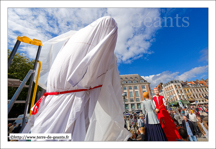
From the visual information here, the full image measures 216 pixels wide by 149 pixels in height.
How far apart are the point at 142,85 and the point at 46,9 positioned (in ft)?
84.8

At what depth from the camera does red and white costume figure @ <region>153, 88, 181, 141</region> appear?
131 centimetres

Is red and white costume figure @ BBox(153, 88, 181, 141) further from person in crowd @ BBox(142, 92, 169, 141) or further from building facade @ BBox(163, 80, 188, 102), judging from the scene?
building facade @ BBox(163, 80, 188, 102)

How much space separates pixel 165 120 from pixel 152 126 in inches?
9.8

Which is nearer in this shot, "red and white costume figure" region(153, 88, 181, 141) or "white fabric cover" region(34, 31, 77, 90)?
"white fabric cover" region(34, 31, 77, 90)

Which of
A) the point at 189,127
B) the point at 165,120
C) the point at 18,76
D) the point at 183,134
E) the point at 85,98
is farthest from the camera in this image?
the point at 18,76

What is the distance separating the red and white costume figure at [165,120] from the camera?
1310mm

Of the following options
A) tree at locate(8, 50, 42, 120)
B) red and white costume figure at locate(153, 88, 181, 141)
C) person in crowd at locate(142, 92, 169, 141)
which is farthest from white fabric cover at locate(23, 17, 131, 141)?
tree at locate(8, 50, 42, 120)

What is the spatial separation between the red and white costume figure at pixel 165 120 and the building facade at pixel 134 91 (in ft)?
70.7

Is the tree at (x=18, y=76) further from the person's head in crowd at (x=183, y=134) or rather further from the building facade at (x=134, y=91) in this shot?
the building facade at (x=134, y=91)

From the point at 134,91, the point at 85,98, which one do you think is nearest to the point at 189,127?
the point at 85,98

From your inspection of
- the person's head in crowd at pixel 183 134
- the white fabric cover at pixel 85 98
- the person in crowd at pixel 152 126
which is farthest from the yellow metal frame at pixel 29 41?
the person's head in crowd at pixel 183 134

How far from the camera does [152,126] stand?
1.33 m

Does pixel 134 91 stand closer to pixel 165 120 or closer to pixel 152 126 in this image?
pixel 165 120

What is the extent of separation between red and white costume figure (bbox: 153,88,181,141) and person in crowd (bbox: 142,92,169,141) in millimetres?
109
